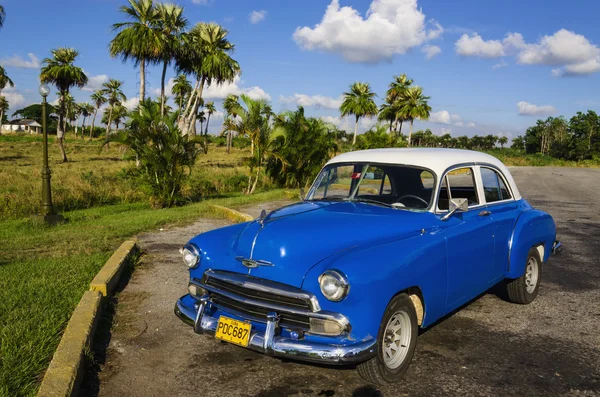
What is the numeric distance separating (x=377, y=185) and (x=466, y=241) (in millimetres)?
1039

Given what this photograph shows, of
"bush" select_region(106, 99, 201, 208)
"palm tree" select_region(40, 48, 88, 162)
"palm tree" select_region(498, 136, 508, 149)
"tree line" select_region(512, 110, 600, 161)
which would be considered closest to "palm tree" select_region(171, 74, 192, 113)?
"palm tree" select_region(40, 48, 88, 162)

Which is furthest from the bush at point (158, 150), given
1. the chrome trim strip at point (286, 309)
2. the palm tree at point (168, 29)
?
the palm tree at point (168, 29)

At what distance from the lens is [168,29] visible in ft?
106

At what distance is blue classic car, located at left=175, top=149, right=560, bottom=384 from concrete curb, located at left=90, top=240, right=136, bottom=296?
182 centimetres

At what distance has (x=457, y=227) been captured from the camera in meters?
4.28

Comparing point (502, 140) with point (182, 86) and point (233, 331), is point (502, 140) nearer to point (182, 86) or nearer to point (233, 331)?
point (182, 86)

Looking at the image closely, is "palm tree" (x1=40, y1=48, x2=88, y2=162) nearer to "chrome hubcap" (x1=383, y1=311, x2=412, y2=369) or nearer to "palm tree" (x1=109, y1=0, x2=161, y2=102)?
"palm tree" (x1=109, y1=0, x2=161, y2=102)

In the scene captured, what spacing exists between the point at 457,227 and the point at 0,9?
29.8 metres

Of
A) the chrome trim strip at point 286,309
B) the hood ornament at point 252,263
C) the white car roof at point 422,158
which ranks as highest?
the white car roof at point 422,158

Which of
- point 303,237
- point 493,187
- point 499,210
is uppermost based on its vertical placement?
point 493,187

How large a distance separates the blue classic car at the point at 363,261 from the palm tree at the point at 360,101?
157 ft

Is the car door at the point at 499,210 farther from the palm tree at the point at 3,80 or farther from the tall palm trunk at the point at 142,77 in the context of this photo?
the palm tree at the point at 3,80

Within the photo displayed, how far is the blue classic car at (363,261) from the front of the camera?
10.6 ft

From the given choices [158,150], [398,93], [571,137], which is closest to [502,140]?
[571,137]
